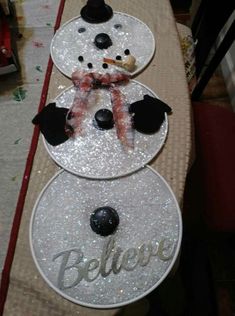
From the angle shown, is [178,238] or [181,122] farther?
[181,122]

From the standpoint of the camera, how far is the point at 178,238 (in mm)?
793

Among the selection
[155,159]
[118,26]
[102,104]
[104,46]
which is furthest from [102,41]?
[155,159]

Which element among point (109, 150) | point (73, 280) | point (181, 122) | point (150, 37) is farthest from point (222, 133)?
point (73, 280)

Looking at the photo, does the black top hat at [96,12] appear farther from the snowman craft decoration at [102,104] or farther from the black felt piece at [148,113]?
the black felt piece at [148,113]

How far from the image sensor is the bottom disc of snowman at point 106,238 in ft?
2.41

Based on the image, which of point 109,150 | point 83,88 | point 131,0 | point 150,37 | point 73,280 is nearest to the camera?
point 73,280

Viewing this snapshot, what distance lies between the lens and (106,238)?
788 mm

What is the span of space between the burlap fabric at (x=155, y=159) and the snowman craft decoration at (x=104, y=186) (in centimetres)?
3

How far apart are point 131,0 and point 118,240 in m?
1.03

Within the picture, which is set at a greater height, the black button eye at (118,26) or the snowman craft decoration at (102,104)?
the black button eye at (118,26)

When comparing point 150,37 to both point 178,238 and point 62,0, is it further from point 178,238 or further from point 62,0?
point 178,238

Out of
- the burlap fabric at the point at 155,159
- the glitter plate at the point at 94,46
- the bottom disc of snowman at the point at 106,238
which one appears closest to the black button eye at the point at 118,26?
the glitter plate at the point at 94,46

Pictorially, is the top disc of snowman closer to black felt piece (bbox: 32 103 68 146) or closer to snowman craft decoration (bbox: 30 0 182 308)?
snowman craft decoration (bbox: 30 0 182 308)

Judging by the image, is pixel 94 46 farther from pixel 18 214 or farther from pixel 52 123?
pixel 18 214
